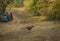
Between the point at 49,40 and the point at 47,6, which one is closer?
the point at 49,40

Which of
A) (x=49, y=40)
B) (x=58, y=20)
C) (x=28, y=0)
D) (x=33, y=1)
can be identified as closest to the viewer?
(x=49, y=40)

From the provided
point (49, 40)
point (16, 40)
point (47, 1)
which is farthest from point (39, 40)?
point (47, 1)

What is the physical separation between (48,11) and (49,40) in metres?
12.5

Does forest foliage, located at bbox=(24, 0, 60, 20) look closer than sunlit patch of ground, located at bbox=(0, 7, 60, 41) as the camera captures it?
No

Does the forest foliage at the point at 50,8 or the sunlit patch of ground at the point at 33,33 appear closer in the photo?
the sunlit patch of ground at the point at 33,33

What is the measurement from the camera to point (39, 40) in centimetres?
1418

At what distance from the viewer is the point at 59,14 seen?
1007 inches

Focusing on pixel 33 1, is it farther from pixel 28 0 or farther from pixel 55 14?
pixel 55 14

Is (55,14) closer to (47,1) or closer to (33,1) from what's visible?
(47,1)

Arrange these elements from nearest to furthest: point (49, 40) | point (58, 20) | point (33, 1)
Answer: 1. point (49, 40)
2. point (58, 20)
3. point (33, 1)

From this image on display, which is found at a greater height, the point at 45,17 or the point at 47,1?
the point at 47,1

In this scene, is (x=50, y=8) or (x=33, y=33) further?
(x=50, y=8)

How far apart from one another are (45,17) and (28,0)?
7480 mm

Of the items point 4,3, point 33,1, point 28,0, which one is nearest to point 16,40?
point 4,3
